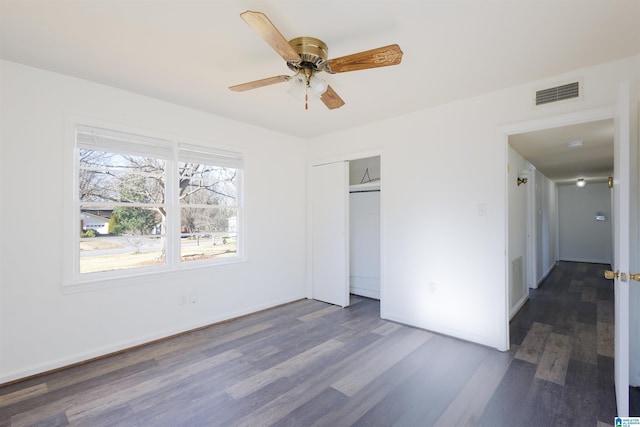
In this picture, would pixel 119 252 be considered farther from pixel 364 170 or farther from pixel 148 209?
pixel 364 170

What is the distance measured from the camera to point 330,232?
14.2ft

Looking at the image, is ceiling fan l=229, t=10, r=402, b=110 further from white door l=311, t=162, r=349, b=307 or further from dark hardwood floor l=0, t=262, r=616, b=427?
dark hardwood floor l=0, t=262, r=616, b=427

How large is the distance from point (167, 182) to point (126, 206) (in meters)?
0.48

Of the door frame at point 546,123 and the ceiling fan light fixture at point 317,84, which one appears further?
the door frame at point 546,123

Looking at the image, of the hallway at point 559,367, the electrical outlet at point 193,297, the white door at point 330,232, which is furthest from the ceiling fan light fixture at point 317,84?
the electrical outlet at point 193,297

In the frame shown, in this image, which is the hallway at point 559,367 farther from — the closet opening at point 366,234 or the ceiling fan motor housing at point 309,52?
the ceiling fan motor housing at point 309,52

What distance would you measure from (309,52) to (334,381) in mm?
2454

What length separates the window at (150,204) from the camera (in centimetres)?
274

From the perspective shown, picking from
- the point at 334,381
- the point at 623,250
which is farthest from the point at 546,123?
the point at 334,381

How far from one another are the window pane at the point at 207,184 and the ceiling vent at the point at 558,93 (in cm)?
337

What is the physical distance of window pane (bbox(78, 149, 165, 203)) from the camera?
2.74m

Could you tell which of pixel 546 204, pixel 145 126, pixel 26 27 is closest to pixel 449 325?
pixel 145 126

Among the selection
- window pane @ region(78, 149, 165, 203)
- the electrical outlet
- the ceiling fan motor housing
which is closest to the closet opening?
the electrical outlet

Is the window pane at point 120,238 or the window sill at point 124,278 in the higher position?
the window pane at point 120,238
